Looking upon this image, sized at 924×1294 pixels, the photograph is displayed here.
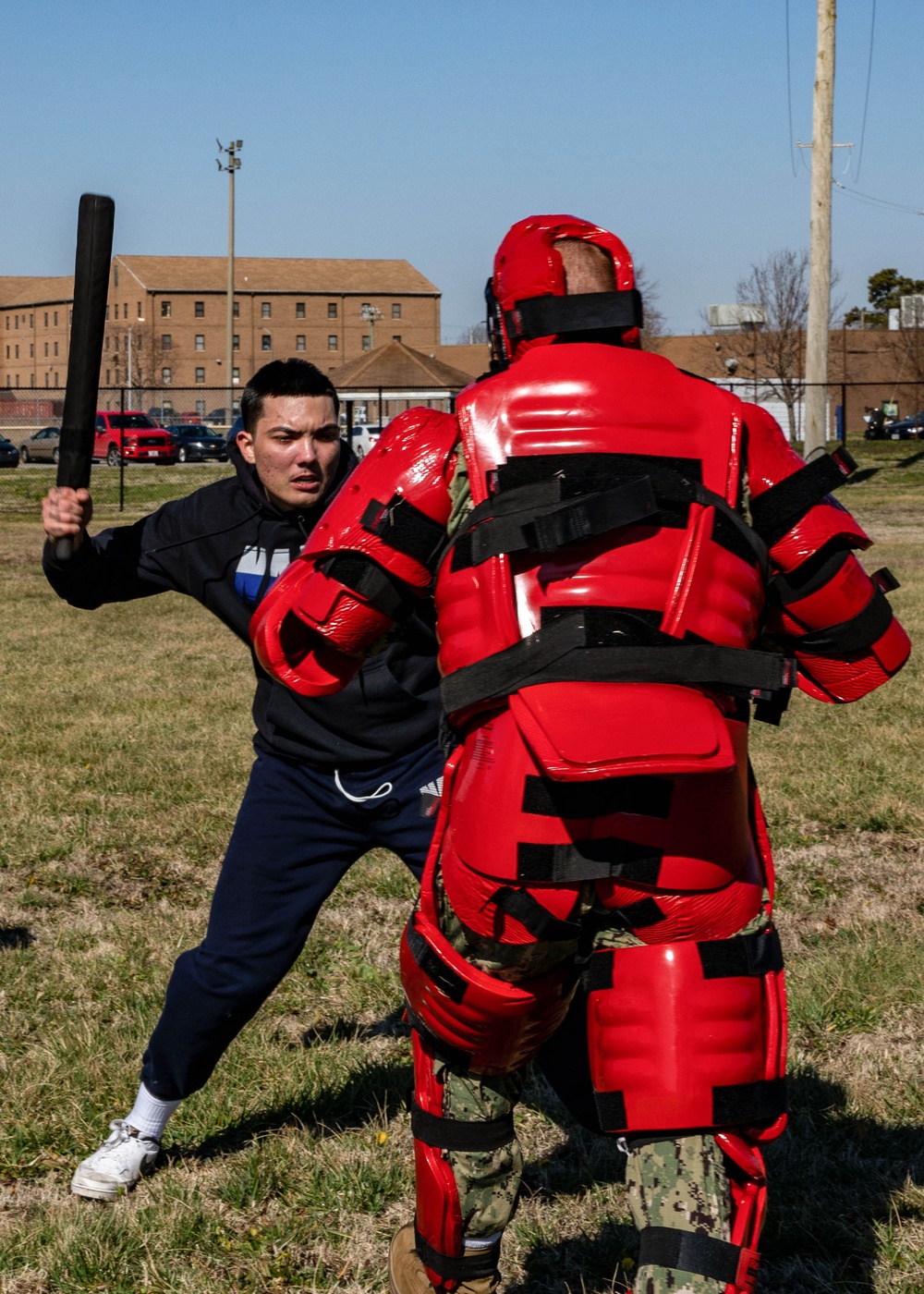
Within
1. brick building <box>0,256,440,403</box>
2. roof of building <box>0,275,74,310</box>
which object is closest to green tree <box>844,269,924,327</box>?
brick building <box>0,256,440,403</box>

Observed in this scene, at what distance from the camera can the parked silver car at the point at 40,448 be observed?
44.0 metres

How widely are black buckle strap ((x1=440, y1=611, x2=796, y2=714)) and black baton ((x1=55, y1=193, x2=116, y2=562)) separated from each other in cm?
139

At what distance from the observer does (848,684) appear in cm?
262

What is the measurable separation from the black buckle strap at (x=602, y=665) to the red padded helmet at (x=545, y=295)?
544mm

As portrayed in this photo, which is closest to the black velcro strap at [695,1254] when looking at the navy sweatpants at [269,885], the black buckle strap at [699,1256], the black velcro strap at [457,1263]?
the black buckle strap at [699,1256]

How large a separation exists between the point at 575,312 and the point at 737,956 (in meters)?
1.11

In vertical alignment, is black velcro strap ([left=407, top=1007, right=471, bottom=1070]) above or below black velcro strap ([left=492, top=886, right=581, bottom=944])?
below

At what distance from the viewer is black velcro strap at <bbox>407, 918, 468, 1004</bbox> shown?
2441mm

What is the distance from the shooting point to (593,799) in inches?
89.0

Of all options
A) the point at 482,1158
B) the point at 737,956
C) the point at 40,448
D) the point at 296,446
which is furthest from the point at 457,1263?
the point at 40,448

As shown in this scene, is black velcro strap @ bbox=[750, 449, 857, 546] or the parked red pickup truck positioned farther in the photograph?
the parked red pickup truck

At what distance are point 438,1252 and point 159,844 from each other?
13.2 feet

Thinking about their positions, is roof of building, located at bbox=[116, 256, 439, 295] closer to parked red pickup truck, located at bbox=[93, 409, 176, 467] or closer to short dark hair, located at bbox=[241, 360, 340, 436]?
parked red pickup truck, located at bbox=[93, 409, 176, 467]

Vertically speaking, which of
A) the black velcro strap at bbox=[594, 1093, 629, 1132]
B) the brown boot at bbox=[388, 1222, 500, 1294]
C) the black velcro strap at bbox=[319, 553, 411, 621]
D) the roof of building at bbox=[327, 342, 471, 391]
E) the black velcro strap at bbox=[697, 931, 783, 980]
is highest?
the roof of building at bbox=[327, 342, 471, 391]
